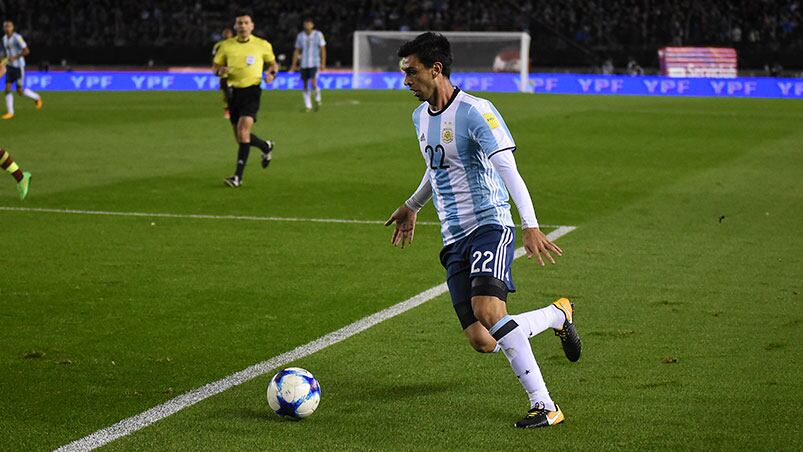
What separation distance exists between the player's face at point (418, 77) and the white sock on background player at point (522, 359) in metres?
1.18

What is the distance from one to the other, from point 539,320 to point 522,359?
475 mm

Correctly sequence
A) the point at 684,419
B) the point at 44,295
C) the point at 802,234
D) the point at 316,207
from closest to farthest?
the point at 684,419 < the point at 44,295 < the point at 802,234 < the point at 316,207

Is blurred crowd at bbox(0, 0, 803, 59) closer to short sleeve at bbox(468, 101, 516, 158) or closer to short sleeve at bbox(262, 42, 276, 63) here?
short sleeve at bbox(262, 42, 276, 63)

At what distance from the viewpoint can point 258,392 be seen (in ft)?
21.2

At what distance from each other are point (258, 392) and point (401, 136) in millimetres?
17320

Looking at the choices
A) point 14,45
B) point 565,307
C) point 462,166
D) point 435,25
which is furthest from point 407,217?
point 435,25

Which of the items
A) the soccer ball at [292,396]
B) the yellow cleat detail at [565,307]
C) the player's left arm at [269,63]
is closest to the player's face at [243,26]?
the player's left arm at [269,63]

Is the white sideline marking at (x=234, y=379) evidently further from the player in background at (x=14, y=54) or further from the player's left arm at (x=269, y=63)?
the player in background at (x=14, y=54)

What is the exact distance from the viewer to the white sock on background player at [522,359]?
19.2 feet

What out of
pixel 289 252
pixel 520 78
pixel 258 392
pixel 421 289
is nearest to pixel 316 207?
pixel 289 252

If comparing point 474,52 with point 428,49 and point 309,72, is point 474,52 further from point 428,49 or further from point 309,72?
point 428,49

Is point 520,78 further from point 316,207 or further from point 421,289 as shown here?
point 421,289

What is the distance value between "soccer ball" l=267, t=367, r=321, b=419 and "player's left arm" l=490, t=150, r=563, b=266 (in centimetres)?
122

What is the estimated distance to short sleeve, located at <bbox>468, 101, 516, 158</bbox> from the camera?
6.04 meters
